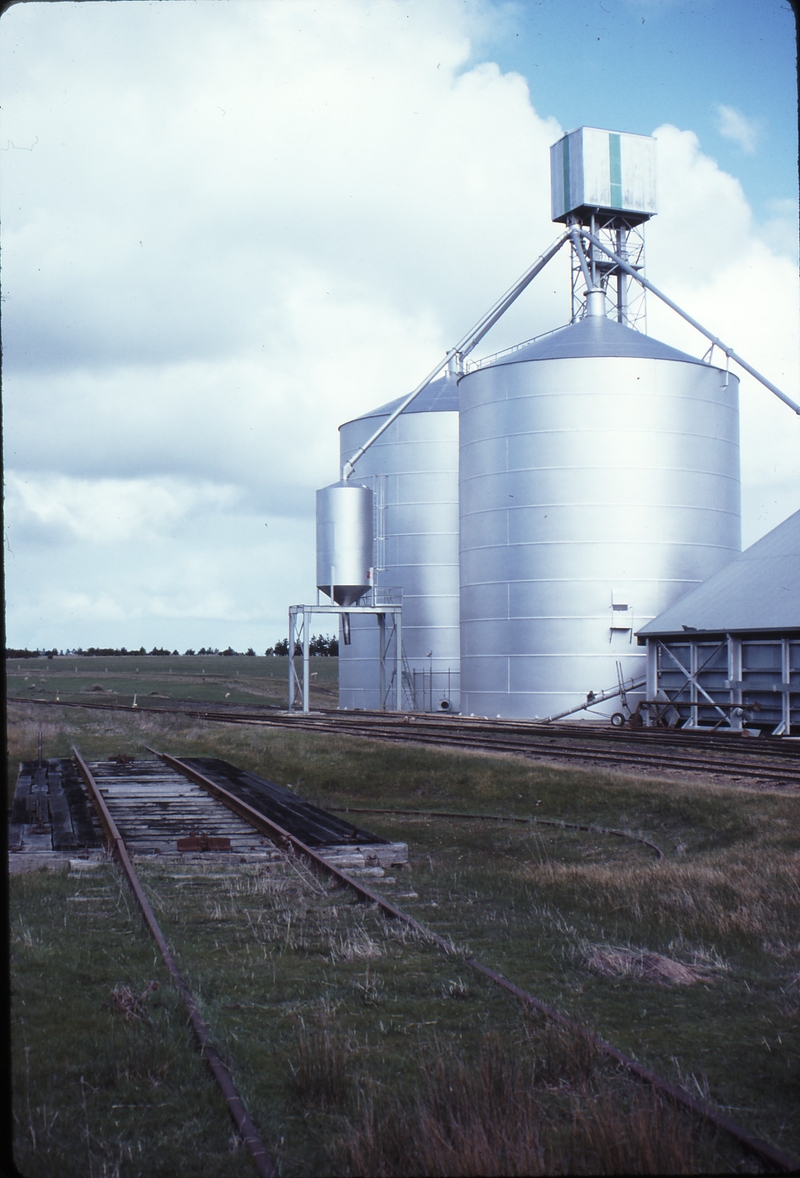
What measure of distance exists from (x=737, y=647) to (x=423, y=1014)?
28560mm

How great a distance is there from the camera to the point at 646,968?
8.80 m

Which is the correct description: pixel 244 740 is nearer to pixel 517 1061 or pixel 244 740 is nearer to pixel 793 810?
pixel 793 810

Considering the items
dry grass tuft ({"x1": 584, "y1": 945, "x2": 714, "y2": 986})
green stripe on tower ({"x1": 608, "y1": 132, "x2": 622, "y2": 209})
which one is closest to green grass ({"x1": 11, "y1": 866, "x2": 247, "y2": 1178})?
dry grass tuft ({"x1": 584, "y1": 945, "x2": 714, "y2": 986})

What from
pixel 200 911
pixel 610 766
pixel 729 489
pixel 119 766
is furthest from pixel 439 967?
pixel 729 489

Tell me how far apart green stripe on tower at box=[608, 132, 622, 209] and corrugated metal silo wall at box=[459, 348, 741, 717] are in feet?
35.7

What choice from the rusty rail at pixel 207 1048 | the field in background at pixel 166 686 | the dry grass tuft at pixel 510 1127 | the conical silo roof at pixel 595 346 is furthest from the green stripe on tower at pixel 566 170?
the dry grass tuft at pixel 510 1127

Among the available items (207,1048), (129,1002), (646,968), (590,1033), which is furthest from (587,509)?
(207,1048)

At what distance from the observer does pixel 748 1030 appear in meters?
7.41

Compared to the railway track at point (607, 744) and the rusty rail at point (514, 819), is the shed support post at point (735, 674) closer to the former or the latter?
the railway track at point (607, 744)

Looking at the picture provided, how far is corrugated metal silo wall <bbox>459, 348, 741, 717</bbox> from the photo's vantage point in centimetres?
4172

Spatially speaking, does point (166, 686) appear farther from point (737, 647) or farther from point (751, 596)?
point (737, 647)

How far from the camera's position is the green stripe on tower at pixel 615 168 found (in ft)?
165

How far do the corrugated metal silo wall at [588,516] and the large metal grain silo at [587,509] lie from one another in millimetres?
53

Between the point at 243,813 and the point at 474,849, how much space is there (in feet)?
11.9
